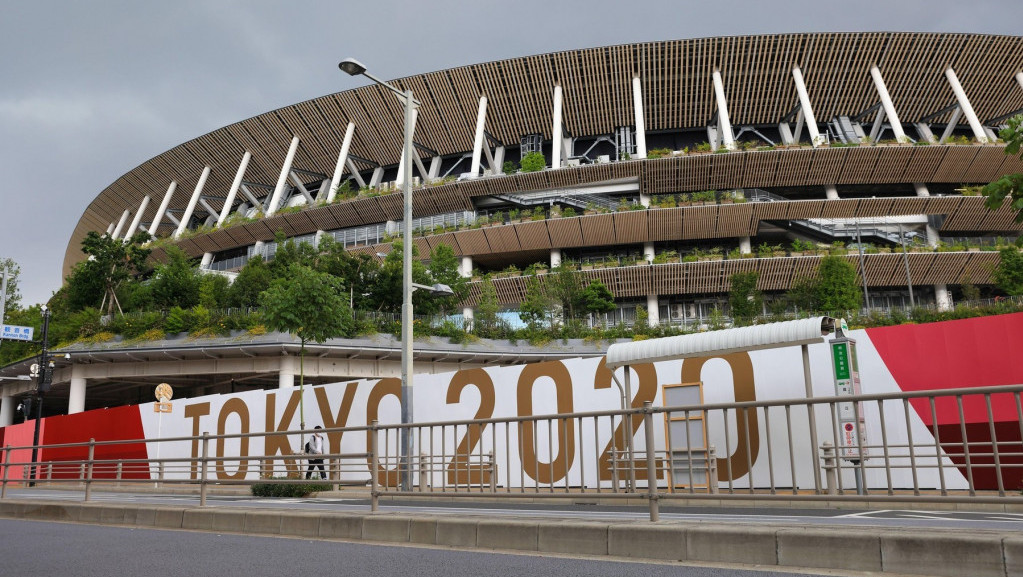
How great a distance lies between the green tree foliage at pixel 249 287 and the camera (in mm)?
43719

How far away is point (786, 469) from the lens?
42.2 feet

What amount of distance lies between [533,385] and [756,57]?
38453mm

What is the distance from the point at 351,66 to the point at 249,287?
30.4 m

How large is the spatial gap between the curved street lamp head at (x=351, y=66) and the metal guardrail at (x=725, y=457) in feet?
26.2

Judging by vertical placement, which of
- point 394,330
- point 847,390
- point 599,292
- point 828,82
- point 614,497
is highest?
point 828,82

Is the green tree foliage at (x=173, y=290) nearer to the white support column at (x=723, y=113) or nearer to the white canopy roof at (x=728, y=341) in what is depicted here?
the white support column at (x=723, y=113)

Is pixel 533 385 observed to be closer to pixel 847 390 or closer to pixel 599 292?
pixel 847 390

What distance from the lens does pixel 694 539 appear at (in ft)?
19.4

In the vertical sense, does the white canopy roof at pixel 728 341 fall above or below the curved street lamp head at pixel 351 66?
below

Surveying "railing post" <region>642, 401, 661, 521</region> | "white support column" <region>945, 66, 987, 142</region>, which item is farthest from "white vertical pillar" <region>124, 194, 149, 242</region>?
"railing post" <region>642, 401, 661, 521</region>

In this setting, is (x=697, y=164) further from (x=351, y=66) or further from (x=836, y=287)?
(x=351, y=66)

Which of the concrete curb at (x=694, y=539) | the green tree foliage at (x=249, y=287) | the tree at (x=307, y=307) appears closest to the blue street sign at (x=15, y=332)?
the tree at (x=307, y=307)

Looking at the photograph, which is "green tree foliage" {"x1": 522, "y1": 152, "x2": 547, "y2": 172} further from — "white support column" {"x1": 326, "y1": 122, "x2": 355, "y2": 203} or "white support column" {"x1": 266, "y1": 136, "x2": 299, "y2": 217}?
"white support column" {"x1": 266, "y1": 136, "x2": 299, "y2": 217}

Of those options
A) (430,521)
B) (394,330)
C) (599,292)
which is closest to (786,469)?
(430,521)
